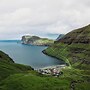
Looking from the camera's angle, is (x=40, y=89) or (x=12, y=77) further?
(x=12, y=77)

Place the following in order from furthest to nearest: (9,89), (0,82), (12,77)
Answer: (12,77)
(0,82)
(9,89)

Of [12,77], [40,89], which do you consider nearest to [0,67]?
[12,77]

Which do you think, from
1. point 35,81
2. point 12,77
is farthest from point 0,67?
point 35,81

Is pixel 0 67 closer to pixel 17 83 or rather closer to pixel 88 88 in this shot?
pixel 17 83

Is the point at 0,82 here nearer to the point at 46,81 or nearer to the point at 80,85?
the point at 46,81

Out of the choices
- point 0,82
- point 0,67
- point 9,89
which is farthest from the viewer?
point 0,67

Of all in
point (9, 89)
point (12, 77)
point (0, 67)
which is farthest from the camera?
point (0, 67)

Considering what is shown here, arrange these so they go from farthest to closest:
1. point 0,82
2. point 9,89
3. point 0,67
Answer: point 0,67, point 0,82, point 9,89

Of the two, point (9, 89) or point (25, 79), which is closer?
point (9, 89)

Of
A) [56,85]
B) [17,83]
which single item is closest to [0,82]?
[17,83]
